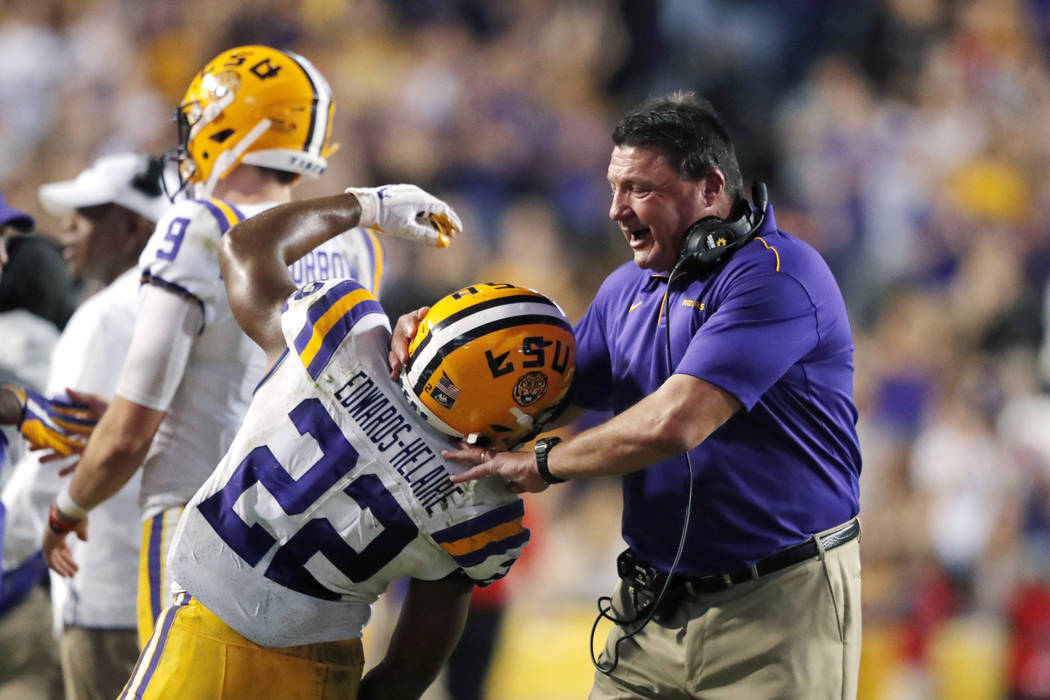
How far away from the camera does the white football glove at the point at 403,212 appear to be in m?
3.34

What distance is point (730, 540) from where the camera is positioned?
3021mm

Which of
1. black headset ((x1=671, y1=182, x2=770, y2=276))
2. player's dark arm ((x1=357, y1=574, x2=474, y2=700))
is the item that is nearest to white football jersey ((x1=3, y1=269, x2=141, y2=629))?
player's dark arm ((x1=357, y1=574, x2=474, y2=700))

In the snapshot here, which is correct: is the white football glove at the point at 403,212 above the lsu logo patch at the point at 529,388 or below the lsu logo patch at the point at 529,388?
above

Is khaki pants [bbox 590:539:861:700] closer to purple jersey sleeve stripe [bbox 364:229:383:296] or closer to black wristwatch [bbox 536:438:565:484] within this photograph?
black wristwatch [bbox 536:438:565:484]

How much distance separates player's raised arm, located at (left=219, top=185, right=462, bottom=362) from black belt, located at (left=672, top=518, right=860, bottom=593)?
1.15 metres

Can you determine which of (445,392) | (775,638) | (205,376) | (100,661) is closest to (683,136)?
(445,392)

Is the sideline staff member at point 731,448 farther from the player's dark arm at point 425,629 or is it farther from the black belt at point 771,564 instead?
the player's dark arm at point 425,629

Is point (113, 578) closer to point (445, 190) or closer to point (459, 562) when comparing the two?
point (459, 562)

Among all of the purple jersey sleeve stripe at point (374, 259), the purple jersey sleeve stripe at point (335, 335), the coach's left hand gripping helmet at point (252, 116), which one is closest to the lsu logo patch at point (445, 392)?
the purple jersey sleeve stripe at point (335, 335)

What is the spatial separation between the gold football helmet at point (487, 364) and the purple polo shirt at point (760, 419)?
13.6 inches

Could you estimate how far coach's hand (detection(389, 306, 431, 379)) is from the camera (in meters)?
2.68

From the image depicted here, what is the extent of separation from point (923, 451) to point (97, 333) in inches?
251

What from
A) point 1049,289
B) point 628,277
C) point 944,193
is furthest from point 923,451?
point 628,277

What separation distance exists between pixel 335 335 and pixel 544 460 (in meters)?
0.53
